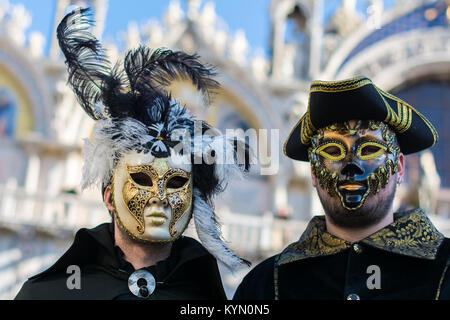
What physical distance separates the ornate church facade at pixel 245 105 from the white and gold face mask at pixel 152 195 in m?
6.28

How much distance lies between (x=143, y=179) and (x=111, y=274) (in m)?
0.48

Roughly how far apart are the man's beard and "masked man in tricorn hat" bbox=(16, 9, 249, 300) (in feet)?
1.95

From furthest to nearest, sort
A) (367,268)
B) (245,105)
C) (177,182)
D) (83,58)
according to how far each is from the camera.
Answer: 1. (245,105)
2. (83,58)
3. (177,182)
4. (367,268)

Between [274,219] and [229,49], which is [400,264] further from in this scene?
[229,49]

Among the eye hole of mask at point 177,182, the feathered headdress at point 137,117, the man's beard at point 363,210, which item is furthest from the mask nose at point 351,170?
the eye hole of mask at point 177,182

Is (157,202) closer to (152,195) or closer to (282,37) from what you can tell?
(152,195)

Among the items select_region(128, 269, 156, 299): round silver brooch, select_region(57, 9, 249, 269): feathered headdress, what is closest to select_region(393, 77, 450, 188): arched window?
select_region(57, 9, 249, 269): feathered headdress

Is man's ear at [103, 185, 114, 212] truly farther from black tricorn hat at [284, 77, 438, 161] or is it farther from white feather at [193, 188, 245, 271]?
black tricorn hat at [284, 77, 438, 161]

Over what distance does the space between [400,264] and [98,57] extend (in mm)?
Result: 1819

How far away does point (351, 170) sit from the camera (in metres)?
2.83

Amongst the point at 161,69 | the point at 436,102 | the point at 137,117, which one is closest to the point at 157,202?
the point at 137,117

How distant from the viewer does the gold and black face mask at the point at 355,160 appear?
2818mm

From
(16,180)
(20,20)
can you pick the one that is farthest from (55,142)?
(20,20)

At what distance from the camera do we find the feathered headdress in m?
3.16
